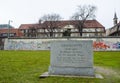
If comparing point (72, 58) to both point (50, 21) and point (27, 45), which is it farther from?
point (50, 21)

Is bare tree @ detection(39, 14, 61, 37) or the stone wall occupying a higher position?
bare tree @ detection(39, 14, 61, 37)

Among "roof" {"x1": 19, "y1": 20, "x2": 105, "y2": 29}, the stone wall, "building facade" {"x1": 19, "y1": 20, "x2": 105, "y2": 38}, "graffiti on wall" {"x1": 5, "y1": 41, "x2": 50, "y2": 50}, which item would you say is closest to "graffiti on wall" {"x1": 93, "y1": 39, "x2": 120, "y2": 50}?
the stone wall

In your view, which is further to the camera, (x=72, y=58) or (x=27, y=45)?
(x=27, y=45)

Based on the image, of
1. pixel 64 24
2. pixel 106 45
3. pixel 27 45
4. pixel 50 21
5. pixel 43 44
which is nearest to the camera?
pixel 106 45

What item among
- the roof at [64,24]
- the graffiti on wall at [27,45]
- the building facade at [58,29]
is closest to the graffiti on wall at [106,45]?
the graffiti on wall at [27,45]

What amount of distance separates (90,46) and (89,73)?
1166 millimetres

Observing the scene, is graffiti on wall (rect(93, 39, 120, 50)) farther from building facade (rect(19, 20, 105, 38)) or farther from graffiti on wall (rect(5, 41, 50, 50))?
building facade (rect(19, 20, 105, 38))

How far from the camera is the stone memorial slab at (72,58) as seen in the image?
29.6 feet

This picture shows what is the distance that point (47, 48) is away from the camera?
41969 millimetres

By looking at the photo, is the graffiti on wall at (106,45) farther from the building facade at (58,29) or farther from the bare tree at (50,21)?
the bare tree at (50,21)

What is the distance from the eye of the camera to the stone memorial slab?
29.6 ft

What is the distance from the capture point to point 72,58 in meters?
9.15

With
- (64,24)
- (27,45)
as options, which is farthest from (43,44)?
(64,24)

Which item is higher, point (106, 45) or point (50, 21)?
point (50, 21)
